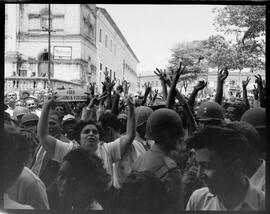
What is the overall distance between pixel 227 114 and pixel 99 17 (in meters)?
1.35

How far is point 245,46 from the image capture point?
3.75 m

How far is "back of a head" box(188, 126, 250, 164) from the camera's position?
3160 millimetres

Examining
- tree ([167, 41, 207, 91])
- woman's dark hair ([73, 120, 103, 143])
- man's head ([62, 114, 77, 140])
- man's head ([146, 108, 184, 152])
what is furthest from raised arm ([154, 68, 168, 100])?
man's head ([62, 114, 77, 140])

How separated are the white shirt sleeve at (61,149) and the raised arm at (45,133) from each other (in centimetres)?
3

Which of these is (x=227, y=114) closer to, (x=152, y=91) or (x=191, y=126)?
(x=191, y=126)

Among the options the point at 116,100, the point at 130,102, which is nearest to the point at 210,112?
the point at 130,102

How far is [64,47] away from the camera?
3859 millimetres

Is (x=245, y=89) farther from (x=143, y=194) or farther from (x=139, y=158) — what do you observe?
(x=143, y=194)

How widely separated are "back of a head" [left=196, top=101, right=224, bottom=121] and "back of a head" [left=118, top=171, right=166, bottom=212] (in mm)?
640

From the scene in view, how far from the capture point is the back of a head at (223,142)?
10.4 ft

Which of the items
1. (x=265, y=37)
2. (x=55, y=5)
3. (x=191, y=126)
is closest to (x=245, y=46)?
(x=265, y=37)

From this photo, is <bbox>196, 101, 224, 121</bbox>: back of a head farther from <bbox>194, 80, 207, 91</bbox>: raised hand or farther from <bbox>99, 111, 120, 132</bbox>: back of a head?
<bbox>99, 111, 120, 132</bbox>: back of a head

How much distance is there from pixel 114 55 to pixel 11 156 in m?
1.66

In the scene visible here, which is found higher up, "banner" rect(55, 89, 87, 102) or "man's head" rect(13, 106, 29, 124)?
"banner" rect(55, 89, 87, 102)
